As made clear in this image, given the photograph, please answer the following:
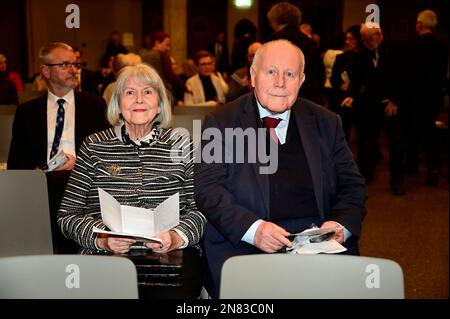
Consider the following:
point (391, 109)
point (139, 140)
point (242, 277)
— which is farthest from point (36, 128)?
point (391, 109)

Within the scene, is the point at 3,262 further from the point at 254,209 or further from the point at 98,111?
the point at 98,111

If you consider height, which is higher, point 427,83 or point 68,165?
point 427,83

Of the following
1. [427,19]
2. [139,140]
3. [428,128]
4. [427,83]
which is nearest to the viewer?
[139,140]

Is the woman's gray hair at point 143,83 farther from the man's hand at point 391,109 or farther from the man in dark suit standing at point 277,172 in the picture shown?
the man's hand at point 391,109

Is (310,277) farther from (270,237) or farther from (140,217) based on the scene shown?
(140,217)

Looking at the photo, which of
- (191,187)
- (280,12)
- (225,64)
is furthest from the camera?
(225,64)

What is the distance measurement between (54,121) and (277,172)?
5.24 feet

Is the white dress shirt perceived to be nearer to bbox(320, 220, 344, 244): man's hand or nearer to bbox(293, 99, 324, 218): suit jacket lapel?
bbox(293, 99, 324, 218): suit jacket lapel

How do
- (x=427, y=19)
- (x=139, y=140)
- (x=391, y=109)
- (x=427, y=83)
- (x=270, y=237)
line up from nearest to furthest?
(x=270, y=237) → (x=139, y=140) → (x=391, y=109) → (x=427, y=19) → (x=427, y=83)

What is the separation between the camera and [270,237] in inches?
84.9

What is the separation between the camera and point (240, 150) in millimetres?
2350

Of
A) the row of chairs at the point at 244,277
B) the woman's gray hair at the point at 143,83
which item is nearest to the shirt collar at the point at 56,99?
the woman's gray hair at the point at 143,83
